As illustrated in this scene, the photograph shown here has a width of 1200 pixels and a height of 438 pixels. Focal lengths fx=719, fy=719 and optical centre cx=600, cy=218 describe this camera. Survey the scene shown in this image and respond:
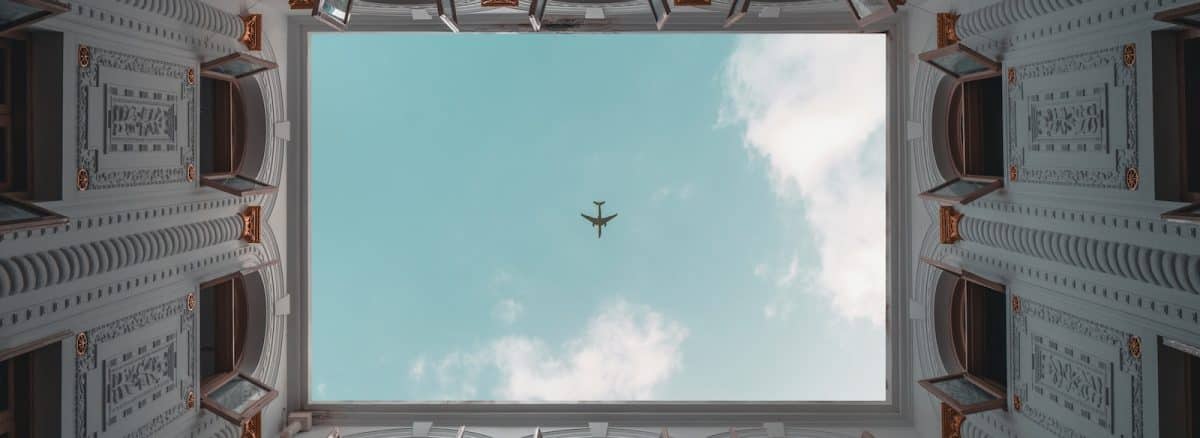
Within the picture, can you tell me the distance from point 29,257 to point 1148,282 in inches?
344

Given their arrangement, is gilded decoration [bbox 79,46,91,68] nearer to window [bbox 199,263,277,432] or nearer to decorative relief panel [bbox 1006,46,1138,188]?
window [bbox 199,263,277,432]

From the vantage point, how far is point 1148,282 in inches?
226

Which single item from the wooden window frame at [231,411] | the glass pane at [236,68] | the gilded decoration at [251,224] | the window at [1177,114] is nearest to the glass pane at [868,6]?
the window at [1177,114]

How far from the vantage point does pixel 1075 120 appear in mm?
6641

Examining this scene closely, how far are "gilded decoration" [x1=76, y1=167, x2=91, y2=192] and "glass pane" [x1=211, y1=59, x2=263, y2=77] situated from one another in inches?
96.0

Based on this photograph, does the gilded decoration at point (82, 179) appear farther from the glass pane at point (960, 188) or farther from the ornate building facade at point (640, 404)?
the glass pane at point (960, 188)

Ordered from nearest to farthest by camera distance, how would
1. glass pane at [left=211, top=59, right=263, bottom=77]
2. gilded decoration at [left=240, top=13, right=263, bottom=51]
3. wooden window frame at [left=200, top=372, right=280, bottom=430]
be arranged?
wooden window frame at [left=200, top=372, right=280, bottom=430] → glass pane at [left=211, top=59, right=263, bottom=77] → gilded decoration at [left=240, top=13, right=263, bottom=51]

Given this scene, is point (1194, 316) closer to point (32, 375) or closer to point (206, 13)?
point (32, 375)

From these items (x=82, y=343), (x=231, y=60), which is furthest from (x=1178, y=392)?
(x=231, y=60)

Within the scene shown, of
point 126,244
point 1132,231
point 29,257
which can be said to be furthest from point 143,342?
point 1132,231

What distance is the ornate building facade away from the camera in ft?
18.7

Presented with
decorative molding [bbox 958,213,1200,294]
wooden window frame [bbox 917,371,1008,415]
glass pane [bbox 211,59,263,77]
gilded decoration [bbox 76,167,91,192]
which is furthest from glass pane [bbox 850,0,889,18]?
gilded decoration [bbox 76,167,91,192]

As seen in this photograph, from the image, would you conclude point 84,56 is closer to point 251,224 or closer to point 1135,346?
point 251,224

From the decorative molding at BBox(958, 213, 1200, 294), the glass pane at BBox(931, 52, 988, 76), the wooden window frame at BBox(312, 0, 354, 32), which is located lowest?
the decorative molding at BBox(958, 213, 1200, 294)
